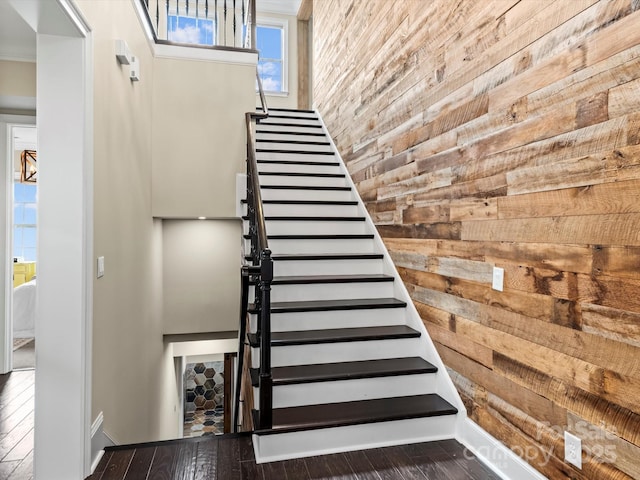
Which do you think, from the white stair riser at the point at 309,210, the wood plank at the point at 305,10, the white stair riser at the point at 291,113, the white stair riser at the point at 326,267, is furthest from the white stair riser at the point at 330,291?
the wood plank at the point at 305,10

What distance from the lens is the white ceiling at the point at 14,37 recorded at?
2.32 metres

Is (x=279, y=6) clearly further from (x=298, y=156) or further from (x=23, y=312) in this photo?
(x=23, y=312)

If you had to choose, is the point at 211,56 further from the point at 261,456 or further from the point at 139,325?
the point at 261,456

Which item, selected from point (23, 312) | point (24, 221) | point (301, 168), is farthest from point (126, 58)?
point (24, 221)

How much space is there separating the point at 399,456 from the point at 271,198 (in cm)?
251

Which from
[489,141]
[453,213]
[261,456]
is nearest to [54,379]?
[261,456]

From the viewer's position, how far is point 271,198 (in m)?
3.95

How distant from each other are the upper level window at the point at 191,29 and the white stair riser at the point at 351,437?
7.20 meters

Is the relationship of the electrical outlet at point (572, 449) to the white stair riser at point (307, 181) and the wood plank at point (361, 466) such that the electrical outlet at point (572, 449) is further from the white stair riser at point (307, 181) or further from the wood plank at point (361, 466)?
the white stair riser at point (307, 181)

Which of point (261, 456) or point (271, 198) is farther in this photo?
point (271, 198)

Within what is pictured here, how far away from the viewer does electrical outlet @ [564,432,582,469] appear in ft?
5.11

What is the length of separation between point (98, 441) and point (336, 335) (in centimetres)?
140

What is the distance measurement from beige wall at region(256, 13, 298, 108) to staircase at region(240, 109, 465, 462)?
4139mm

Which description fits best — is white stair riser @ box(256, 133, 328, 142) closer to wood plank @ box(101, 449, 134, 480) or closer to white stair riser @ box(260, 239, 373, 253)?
white stair riser @ box(260, 239, 373, 253)
